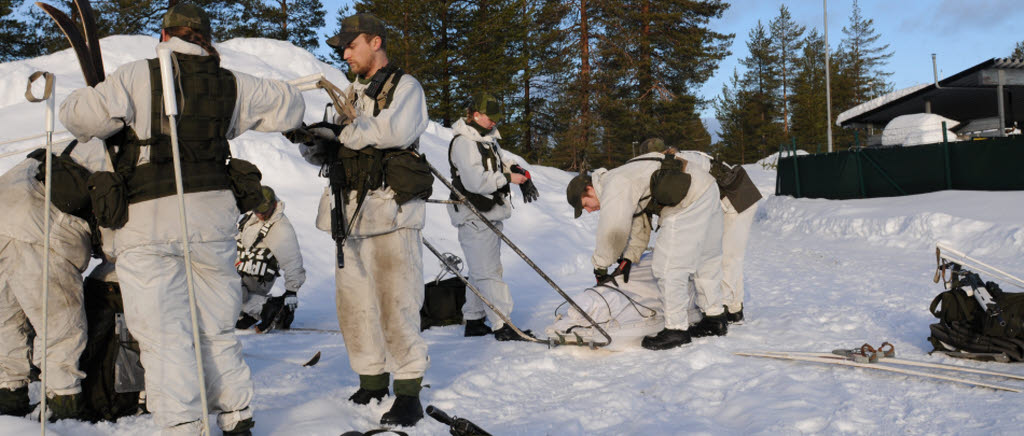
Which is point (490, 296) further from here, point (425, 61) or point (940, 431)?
point (425, 61)

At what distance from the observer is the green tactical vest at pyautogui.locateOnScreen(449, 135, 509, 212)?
5922 mm

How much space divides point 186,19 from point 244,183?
2.46 feet

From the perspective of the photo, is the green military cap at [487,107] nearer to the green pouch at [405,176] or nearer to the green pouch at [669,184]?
the green pouch at [669,184]

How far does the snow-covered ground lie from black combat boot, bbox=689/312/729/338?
0.09m

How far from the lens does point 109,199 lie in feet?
8.91

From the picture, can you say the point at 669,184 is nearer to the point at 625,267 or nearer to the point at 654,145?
the point at 654,145

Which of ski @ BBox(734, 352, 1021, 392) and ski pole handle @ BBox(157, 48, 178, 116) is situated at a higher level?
ski pole handle @ BBox(157, 48, 178, 116)

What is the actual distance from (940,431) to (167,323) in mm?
3548

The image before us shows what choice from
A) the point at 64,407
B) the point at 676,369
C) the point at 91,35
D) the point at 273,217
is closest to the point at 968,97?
the point at 676,369

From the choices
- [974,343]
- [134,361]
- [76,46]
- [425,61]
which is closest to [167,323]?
[134,361]

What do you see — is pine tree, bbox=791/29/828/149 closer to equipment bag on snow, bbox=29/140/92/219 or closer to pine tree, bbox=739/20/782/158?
pine tree, bbox=739/20/782/158

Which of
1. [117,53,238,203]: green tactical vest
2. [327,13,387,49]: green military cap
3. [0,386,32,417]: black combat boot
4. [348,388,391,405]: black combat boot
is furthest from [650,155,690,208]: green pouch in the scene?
[0,386,32,417]: black combat boot

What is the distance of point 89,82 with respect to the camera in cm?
304

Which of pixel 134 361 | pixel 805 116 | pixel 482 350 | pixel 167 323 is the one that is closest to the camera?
pixel 167 323
